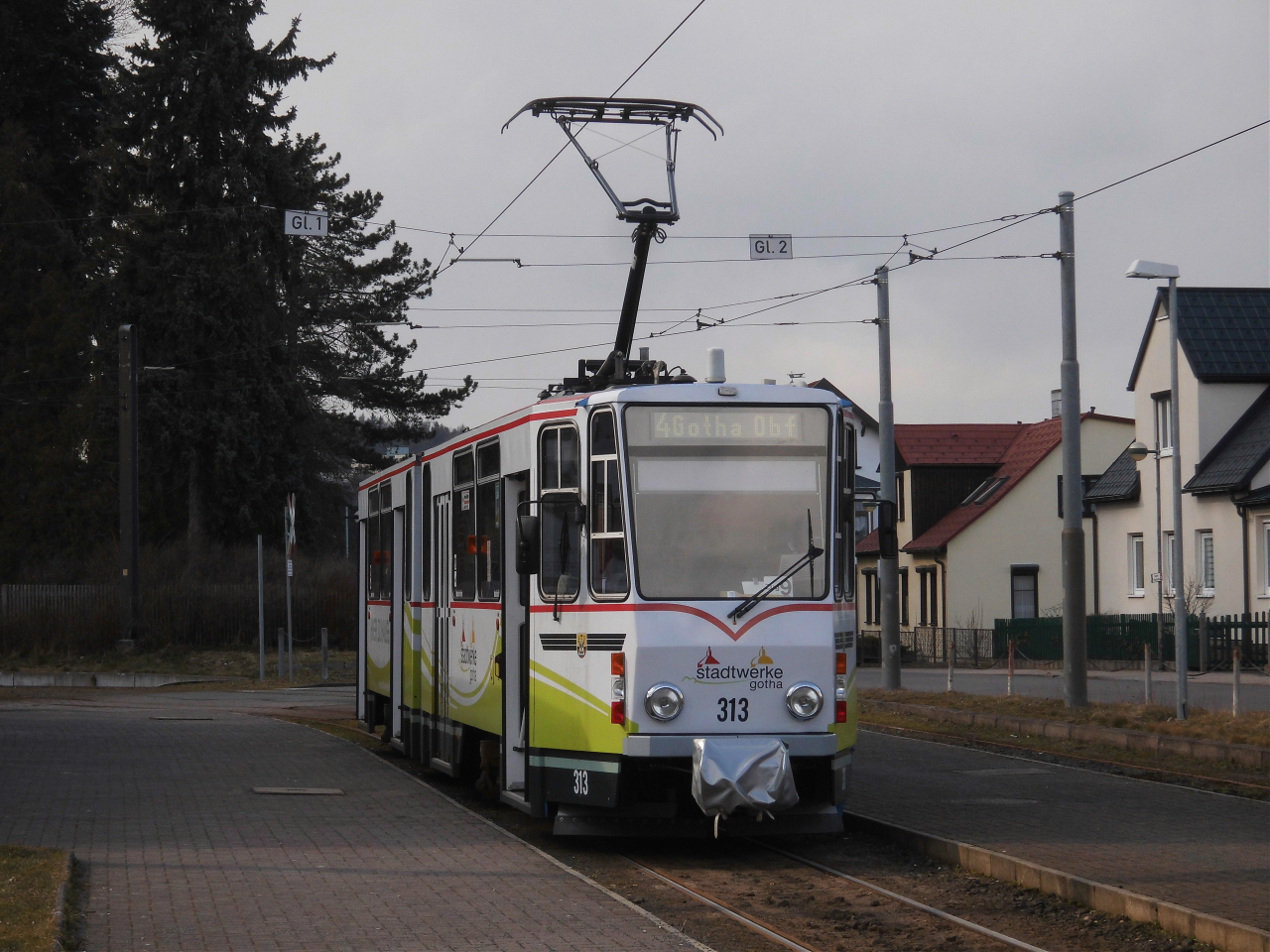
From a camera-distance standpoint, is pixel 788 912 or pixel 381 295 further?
pixel 381 295

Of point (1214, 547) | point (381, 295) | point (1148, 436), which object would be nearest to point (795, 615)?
point (1214, 547)

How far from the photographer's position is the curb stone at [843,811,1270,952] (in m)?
7.89

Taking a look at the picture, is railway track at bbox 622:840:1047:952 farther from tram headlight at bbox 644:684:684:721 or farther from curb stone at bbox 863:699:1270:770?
curb stone at bbox 863:699:1270:770

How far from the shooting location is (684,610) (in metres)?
10.7

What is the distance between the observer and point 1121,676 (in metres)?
32.9

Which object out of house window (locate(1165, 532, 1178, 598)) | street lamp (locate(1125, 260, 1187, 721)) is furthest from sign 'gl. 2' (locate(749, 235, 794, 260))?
house window (locate(1165, 532, 1178, 598))

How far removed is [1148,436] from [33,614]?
27.7 metres

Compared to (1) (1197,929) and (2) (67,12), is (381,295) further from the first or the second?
→ (1) (1197,929)

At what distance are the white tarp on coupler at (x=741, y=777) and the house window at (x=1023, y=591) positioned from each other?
42.3 meters

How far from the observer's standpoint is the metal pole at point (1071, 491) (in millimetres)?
20312

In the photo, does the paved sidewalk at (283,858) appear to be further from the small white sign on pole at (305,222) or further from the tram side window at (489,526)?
the small white sign on pole at (305,222)

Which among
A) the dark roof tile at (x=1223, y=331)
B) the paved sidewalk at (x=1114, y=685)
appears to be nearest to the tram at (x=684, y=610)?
the paved sidewalk at (x=1114, y=685)

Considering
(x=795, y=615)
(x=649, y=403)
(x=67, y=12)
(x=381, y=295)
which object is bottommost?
(x=795, y=615)

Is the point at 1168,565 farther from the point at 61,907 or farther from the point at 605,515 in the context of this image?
the point at 61,907
